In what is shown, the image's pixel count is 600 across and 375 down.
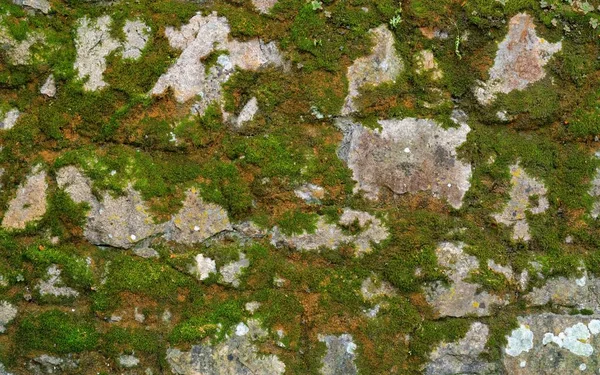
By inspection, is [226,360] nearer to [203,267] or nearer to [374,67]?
[203,267]

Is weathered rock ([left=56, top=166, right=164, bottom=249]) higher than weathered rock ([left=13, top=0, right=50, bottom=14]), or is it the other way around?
weathered rock ([left=13, top=0, right=50, bottom=14])

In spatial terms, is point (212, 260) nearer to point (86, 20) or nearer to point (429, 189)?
point (429, 189)

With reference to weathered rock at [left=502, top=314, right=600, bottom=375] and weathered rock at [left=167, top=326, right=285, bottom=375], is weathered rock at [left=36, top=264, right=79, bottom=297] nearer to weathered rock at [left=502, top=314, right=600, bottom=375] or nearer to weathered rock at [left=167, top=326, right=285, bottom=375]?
weathered rock at [left=167, top=326, right=285, bottom=375]

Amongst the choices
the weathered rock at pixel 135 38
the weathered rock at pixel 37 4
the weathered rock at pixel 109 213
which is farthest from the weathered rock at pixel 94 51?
the weathered rock at pixel 109 213

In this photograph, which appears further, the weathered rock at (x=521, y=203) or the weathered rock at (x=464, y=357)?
the weathered rock at (x=521, y=203)

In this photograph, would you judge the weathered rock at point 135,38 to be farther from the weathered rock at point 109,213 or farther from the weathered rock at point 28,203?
the weathered rock at point 28,203

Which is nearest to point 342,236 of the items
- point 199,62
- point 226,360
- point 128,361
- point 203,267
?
point 203,267

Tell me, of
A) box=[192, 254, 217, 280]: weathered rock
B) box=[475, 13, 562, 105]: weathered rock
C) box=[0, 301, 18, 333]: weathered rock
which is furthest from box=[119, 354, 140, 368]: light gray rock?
box=[475, 13, 562, 105]: weathered rock
